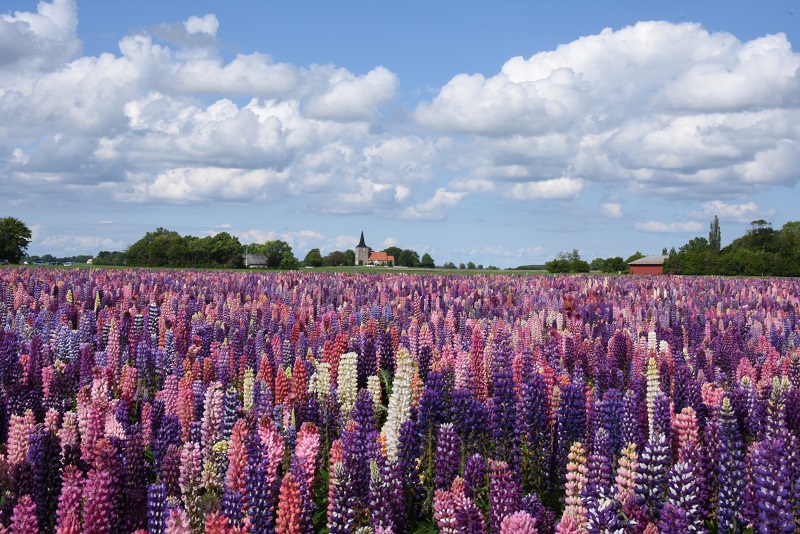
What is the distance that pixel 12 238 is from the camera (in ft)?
318

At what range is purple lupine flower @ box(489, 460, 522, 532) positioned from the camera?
3.57 m

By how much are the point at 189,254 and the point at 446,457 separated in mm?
83309

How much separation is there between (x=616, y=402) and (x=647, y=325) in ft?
22.6

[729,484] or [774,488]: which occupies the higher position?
[774,488]

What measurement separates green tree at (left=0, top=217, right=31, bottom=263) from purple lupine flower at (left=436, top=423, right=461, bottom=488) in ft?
334

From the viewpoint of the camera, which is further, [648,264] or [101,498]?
[648,264]

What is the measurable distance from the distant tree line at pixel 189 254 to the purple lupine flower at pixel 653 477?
63.1m

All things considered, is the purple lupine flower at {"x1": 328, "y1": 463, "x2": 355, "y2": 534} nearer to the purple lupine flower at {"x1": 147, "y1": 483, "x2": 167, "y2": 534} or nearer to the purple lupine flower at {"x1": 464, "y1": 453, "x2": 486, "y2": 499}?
the purple lupine flower at {"x1": 464, "y1": 453, "x2": 486, "y2": 499}

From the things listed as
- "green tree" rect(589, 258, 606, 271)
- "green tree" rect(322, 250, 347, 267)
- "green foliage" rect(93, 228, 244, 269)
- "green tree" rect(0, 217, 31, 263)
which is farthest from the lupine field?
"green tree" rect(322, 250, 347, 267)

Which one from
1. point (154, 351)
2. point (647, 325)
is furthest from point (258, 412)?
point (647, 325)

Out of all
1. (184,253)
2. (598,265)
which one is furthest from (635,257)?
(184,253)

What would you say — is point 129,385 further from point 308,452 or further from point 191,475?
point 308,452

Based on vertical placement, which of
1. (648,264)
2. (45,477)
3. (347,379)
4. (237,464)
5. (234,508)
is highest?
(648,264)

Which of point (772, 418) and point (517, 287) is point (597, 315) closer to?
point (517, 287)
